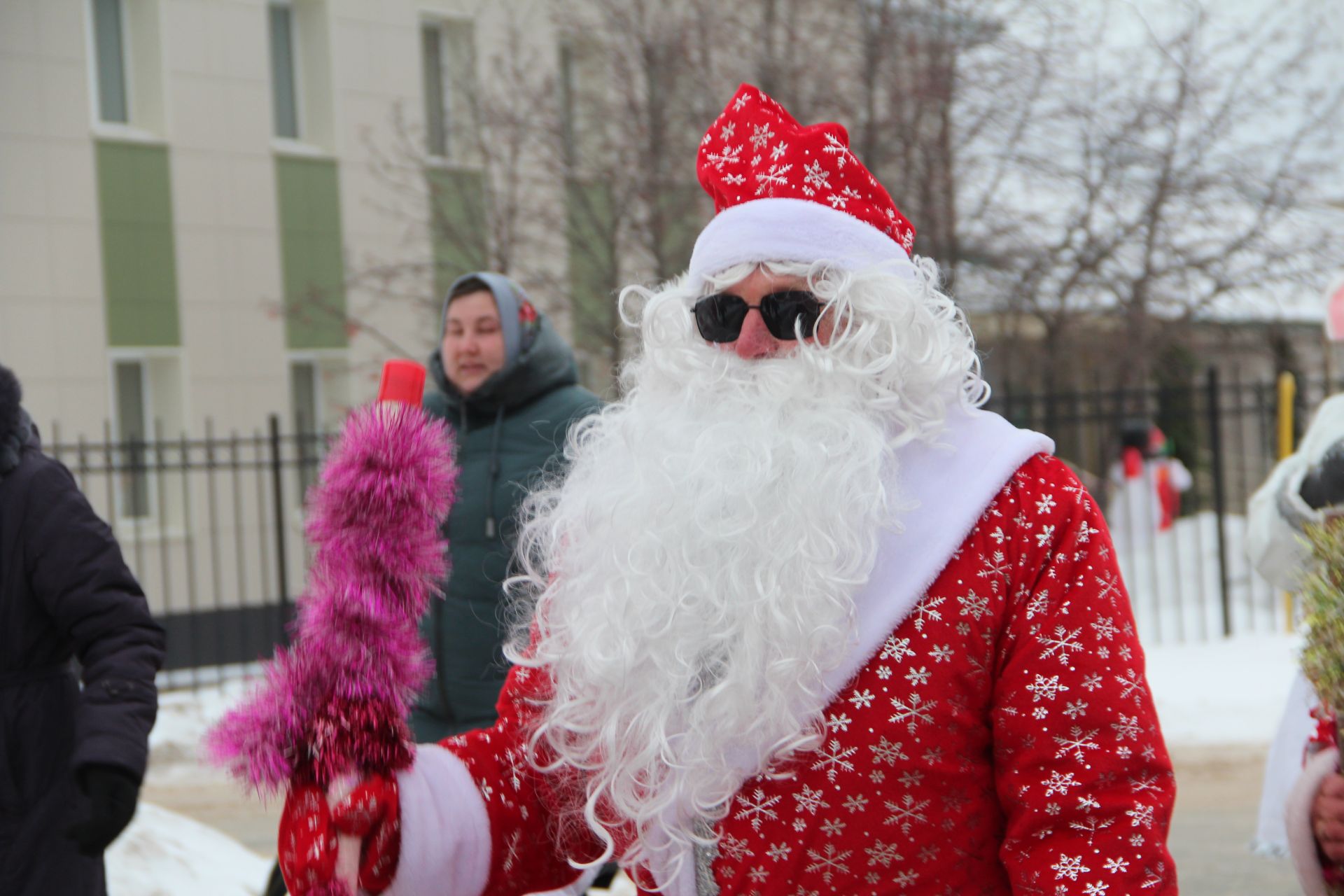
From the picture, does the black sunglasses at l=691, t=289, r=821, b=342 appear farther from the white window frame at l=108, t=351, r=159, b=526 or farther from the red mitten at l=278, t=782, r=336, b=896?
the white window frame at l=108, t=351, r=159, b=526

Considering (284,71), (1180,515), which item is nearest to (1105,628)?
(284,71)

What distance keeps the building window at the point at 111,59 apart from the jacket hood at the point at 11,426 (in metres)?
11.5

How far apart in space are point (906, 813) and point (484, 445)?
255cm

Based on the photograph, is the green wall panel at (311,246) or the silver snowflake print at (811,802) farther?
the green wall panel at (311,246)

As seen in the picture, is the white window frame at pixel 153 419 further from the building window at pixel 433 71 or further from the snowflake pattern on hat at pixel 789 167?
the snowflake pattern on hat at pixel 789 167

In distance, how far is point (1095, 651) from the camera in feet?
6.02

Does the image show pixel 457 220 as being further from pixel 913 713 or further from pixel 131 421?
pixel 913 713

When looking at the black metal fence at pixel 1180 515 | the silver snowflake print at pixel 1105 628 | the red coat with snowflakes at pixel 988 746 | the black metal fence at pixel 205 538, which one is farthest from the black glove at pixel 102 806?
the black metal fence at pixel 205 538

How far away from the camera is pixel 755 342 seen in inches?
84.4

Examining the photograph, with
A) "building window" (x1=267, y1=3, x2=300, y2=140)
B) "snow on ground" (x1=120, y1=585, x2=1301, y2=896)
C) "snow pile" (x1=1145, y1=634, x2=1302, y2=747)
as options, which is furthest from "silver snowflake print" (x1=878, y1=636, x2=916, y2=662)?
"building window" (x1=267, y1=3, x2=300, y2=140)

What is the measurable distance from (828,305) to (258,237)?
13.3 metres

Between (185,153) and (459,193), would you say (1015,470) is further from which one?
(185,153)

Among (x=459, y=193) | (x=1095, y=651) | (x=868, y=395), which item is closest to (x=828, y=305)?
(x=868, y=395)

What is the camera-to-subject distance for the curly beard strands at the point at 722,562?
1892 mm
